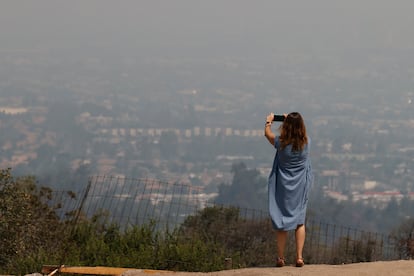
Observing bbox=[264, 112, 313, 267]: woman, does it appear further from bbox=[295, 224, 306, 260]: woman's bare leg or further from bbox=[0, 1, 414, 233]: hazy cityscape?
bbox=[0, 1, 414, 233]: hazy cityscape

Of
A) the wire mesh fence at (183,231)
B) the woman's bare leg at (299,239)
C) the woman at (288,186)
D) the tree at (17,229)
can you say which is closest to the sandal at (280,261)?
the woman at (288,186)

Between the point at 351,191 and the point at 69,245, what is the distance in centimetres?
11482

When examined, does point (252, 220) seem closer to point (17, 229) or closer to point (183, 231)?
point (183, 231)

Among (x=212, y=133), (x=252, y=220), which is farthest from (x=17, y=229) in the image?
(x=212, y=133)

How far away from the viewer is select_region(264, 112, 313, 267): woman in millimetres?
8398

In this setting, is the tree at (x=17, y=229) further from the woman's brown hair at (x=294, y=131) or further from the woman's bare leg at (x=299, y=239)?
the woman's brown hair at (x=294, y=131)

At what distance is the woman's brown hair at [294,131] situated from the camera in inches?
326

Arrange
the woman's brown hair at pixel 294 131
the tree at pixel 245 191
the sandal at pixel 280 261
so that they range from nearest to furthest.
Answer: the woman's brown hair at pixel 294 131
the sandal at pixel 280 261
the tree at pixel 245 191

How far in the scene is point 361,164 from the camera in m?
143

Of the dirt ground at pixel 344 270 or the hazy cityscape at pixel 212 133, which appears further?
the hazy cityscape at pixel 212 133

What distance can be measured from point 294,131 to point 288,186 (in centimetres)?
51

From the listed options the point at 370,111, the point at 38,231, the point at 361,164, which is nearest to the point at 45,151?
the point at 361,164

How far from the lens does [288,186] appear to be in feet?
27.8

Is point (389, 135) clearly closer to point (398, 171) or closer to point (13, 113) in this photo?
point (398, 171)
